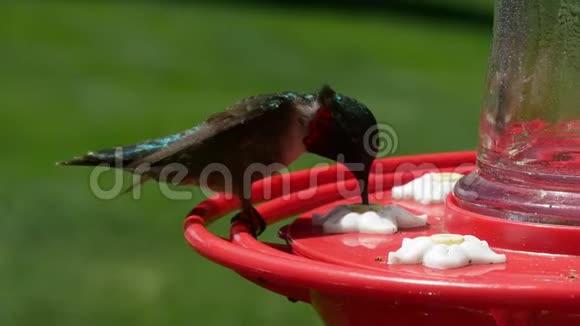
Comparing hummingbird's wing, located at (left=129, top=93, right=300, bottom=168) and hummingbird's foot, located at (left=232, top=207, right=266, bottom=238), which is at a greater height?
hummingbird's wing, located at (left=129, top=93, right=300, bottom=168)

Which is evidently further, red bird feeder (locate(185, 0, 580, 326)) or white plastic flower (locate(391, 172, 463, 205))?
white plastic flower (locate(391, 172, 463, 205))

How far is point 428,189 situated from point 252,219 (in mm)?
446

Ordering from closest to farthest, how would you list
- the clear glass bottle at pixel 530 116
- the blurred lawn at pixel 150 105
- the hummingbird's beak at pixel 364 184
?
the clear glass bottle at pixel 530 116 → the hummingbird's beak at pixel 364 184 → the blurred lawn at pixel 150 105

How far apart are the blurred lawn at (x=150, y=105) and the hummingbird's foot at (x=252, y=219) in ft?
10.6

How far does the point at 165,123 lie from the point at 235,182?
350 inches

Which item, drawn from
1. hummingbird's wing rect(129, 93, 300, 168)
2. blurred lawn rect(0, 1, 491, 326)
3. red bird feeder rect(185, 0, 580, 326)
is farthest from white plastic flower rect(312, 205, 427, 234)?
blurred lawn rect(0, 1, 491, 326)

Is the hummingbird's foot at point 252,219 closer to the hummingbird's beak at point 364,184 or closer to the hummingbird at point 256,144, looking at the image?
the hummingbird at point 256,144

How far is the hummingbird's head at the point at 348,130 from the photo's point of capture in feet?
9.98

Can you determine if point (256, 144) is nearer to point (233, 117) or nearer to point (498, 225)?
point (233, 117)

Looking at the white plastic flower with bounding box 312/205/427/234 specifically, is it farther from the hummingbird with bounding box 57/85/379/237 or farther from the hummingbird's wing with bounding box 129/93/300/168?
the hummingbird's wing with bounding box 129/93/300/168

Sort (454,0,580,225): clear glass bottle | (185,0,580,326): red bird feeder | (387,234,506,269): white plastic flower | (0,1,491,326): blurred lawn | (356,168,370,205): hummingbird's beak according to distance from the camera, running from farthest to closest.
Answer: (0,1,491,326): blurred lawn
(356,168,370,205): hummingbird's beak
(454,0,580,225): clear glass bottle
(387,234,506,269): white plastic flower
(185,0,580,326): red bird feeder

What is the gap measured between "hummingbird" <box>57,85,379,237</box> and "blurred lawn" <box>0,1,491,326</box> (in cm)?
310

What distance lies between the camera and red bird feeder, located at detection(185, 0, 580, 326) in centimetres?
211

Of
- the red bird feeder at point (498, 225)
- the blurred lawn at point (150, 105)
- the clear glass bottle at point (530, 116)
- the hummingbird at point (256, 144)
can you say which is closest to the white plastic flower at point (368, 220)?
the red bird feeder at point (498, 225)
